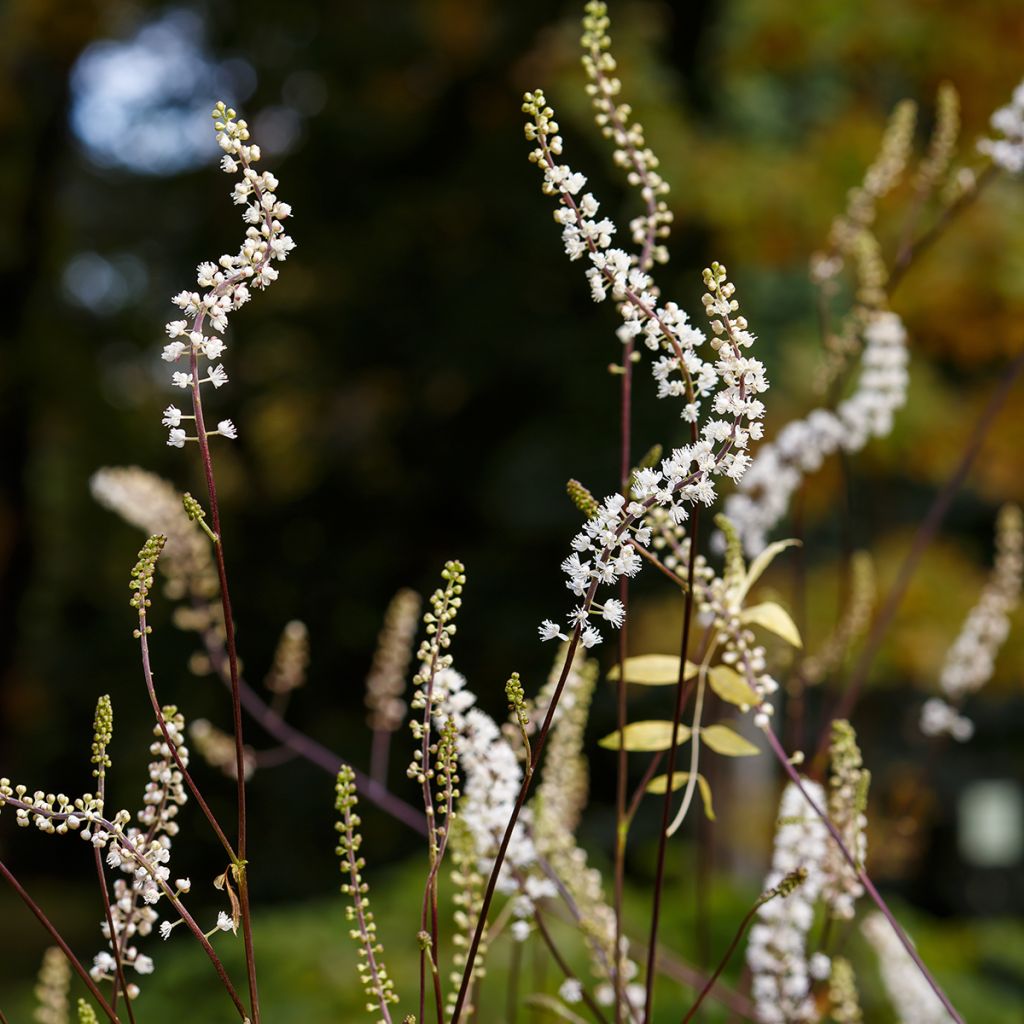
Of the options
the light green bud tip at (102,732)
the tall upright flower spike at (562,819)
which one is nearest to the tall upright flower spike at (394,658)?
the tall upright flower spike at (562,819)

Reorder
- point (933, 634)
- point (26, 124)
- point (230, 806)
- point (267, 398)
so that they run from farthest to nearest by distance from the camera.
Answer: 1. point (26, 124)
2. point (267, 398)
3. point (230, 806)
4. point (933, 634)

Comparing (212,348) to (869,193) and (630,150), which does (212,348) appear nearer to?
(630,150)

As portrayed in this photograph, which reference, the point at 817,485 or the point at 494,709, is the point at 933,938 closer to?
the point at 817,485

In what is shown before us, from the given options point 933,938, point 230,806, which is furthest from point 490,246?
point 933,938

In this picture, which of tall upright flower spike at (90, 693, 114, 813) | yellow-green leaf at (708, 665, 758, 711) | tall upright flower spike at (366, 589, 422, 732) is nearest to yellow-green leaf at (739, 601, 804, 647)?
yellow-green leaf at (708, 665, 758, 711)

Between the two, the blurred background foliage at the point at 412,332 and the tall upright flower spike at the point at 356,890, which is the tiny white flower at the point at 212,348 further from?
the blurred background foliage at the point at 412,332

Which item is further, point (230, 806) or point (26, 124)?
point (26, 124)
